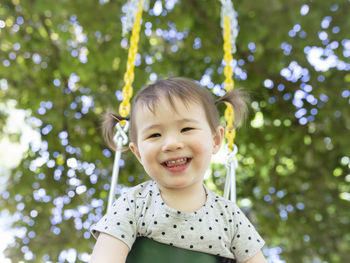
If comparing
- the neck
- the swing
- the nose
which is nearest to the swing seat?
the swing

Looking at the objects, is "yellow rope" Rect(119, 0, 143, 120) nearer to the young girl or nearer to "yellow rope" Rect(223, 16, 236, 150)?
the young girl

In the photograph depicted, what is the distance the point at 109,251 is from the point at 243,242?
0.35 metres

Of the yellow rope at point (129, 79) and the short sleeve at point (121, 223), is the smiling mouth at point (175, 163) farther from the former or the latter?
the yellow rope at point (129, 79)

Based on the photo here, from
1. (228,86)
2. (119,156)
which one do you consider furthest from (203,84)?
(119,156)

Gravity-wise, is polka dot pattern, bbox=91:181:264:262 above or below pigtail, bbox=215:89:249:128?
below

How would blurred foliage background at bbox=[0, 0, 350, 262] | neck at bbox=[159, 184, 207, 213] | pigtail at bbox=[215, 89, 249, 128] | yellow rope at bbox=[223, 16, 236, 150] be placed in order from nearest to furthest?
1. neck at bbox=[159, 184, 207, 213]
2. pigtail at bbox=[215, 89, 249, 128]
3. yellow rope at bbox=[223, 16, 236, 150]
4. blurred foliage background at bbox=[0, 0, 350, 262]

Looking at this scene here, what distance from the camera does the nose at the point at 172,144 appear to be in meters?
0.99

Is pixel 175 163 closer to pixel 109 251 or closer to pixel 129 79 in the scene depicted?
pixel 109 251

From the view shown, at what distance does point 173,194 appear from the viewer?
107cm

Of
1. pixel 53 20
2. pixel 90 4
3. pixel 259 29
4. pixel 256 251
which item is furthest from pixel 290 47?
pixel 256 251

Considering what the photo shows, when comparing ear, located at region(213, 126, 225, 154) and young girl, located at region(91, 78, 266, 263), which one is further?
ear, located at region(213, 126, 225, 154)

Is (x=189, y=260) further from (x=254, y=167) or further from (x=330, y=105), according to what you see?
(x=254, y=167)

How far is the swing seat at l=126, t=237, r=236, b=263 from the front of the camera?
3.30ft

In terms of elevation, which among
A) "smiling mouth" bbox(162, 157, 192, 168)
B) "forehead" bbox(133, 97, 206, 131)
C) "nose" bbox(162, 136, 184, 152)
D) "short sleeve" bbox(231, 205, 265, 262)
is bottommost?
"short sleeve" bbox(231, 205, 265, 262)
